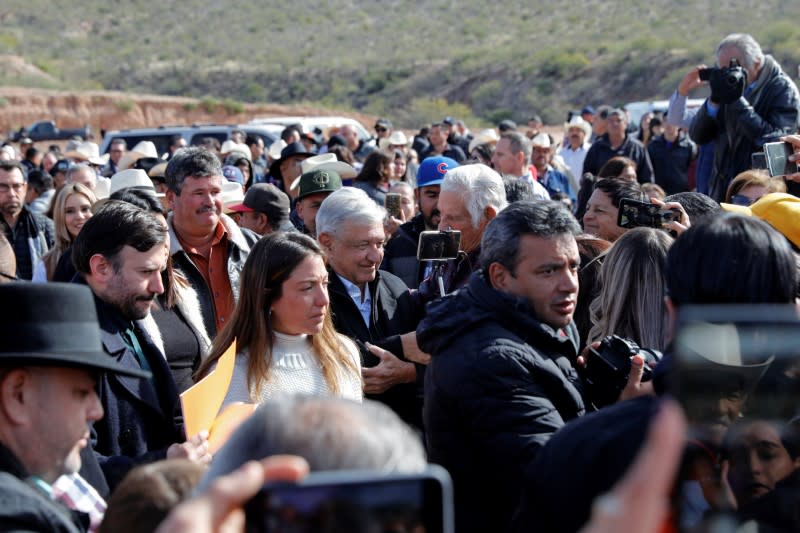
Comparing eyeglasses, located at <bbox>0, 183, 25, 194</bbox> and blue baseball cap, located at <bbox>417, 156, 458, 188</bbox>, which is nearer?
blue baseball cap, located at <bbox>417, 156, 458, 188</bbox>

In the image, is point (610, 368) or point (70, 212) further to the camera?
point (70, 212)

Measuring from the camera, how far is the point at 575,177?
47.3 ft

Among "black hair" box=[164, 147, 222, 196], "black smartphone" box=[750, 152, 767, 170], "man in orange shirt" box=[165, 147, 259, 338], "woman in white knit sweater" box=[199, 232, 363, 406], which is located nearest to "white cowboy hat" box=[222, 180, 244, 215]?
"black hair" box=[164, 147, 222, 196]

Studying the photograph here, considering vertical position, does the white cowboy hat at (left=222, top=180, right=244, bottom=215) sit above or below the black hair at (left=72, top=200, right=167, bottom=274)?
below

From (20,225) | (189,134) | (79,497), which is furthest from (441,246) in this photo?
(189,134)

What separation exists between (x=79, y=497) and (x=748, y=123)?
5953mm

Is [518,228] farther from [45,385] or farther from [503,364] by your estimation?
[45,385]

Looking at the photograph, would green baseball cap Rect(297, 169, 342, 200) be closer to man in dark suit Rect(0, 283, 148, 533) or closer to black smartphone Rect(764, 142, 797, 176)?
black smartphone Rect(764, 142, 797, 176)

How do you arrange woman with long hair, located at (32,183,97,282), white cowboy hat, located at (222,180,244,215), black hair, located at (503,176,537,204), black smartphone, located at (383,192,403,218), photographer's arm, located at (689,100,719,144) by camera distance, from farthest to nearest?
black smartphone, located at (383,192,403,218)
photographer's arm, located at (689,100,719,144)
white cowboy hat, located at (222,180,244,215)
woman with long hair, located at (32,183,97,282)
black hair, located at (503,176,537,204)

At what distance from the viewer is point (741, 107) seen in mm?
7422

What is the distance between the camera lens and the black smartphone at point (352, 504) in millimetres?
1287

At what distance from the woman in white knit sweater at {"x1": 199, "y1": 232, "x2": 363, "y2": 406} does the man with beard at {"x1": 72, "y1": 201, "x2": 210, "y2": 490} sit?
0.23 meters

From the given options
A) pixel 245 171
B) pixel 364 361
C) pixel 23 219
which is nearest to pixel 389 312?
pixel 364 361

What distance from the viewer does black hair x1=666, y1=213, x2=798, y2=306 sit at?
2.08 m
